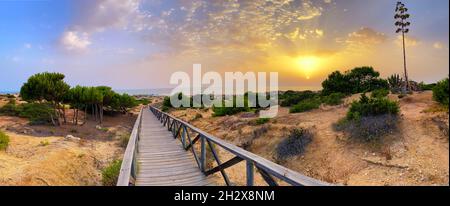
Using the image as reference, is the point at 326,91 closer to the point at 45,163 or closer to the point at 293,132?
the point at 293,132

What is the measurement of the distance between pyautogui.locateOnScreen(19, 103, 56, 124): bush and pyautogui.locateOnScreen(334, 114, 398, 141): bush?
863 inches

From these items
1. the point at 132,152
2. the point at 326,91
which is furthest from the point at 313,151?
the point at 326,91

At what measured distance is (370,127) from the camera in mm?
10133

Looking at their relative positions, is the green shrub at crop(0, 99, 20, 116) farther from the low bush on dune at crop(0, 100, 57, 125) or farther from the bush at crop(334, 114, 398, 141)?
the bush at crop(334, 114, 398, 141)

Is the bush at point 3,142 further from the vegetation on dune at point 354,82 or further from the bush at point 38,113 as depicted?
the vegetation on dune at point 354,82

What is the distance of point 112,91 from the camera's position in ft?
113

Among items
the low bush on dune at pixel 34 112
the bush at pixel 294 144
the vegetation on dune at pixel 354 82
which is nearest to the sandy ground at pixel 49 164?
the bush at pixel 294 144

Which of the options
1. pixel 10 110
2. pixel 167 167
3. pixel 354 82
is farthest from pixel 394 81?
pixel 10 110

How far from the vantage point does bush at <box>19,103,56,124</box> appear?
22.5 metres

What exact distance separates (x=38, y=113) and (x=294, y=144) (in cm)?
2261

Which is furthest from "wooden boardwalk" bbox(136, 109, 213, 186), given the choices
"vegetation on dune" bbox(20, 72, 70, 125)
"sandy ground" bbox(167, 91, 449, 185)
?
"vegetation on dune" bbox(20, 72, 70, 125)

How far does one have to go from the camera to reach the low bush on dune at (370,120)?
32.3ft
